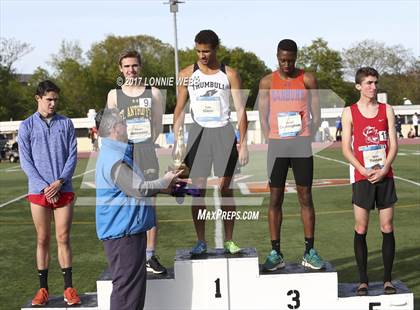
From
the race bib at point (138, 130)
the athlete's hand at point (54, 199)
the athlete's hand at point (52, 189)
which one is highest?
the race bib at point (138, 130)

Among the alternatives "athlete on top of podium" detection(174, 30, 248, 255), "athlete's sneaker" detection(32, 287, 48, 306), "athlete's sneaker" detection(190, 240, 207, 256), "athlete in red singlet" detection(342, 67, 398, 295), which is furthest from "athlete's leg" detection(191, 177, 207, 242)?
"athlete's sneaker" detection(32, 287, 48, 306)

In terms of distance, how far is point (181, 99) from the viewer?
544cm

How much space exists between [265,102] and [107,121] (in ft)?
5.11

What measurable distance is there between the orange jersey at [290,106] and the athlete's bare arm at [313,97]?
0.04 m

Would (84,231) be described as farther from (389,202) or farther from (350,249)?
(389,202)

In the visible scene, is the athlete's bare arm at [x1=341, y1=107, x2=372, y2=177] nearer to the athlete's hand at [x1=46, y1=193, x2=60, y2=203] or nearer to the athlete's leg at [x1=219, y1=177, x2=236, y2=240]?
the athlete's leg at [x1=219, y1=177, x2=236, y2=240]

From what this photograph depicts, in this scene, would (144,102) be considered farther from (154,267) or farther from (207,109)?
(154,267)

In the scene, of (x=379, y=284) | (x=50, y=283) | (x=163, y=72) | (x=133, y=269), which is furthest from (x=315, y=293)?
(x=163, y=72)

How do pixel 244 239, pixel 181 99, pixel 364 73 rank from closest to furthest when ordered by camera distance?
pixel 364 73 < pixel 181 99 < pixel 244 239

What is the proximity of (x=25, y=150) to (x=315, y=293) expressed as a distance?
2616 millimetres

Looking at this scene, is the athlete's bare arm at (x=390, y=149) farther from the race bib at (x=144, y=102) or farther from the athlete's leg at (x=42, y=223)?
the athlete's leg at (x=42, y=223)

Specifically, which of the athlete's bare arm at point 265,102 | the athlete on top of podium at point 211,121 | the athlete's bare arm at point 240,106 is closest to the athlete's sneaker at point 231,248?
the athlete on top of podium at point 211,121

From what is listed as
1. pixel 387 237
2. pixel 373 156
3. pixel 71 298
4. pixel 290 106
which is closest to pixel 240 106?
pixel 290 106

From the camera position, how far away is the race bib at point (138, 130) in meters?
5.19
